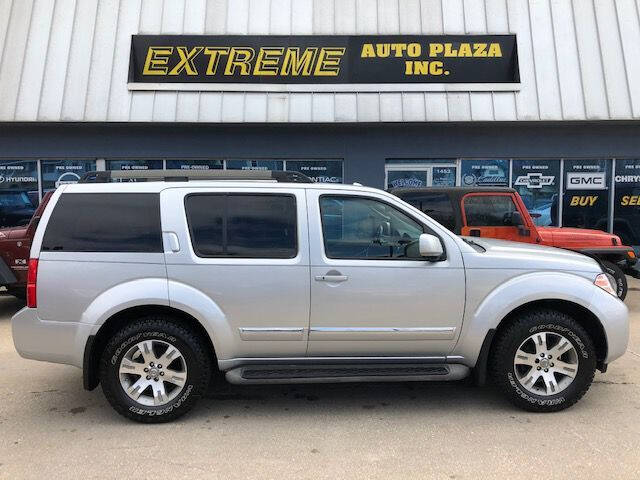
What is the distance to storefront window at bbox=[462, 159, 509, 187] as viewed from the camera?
1142 cm

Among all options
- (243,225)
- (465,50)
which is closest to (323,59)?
(465,50)

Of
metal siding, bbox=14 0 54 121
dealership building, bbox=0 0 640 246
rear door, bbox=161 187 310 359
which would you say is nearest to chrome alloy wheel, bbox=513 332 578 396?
rear door, bbox=161 187 310 359

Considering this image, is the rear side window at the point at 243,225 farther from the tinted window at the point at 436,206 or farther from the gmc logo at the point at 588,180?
the gmc logo at the point at 588,180

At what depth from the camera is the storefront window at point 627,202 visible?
37.8 ft

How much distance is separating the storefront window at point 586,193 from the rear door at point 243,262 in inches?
382

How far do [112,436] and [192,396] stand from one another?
61 centimetres

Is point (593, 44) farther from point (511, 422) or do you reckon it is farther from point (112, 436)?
point (112, 436)

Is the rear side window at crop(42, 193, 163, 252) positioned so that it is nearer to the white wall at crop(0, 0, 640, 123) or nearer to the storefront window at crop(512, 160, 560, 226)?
the white wall at crop(0, 0, 640, 123)

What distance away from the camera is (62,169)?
11.4 m

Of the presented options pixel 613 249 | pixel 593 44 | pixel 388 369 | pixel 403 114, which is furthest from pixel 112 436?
pixel 593 44

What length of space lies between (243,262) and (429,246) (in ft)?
4.55

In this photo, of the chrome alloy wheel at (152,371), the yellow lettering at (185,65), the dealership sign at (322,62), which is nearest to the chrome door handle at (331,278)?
the chrome alloy wheel at (152,371)

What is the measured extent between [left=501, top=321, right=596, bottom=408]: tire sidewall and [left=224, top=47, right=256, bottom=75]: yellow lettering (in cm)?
847

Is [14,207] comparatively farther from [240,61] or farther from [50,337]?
[50,337]
